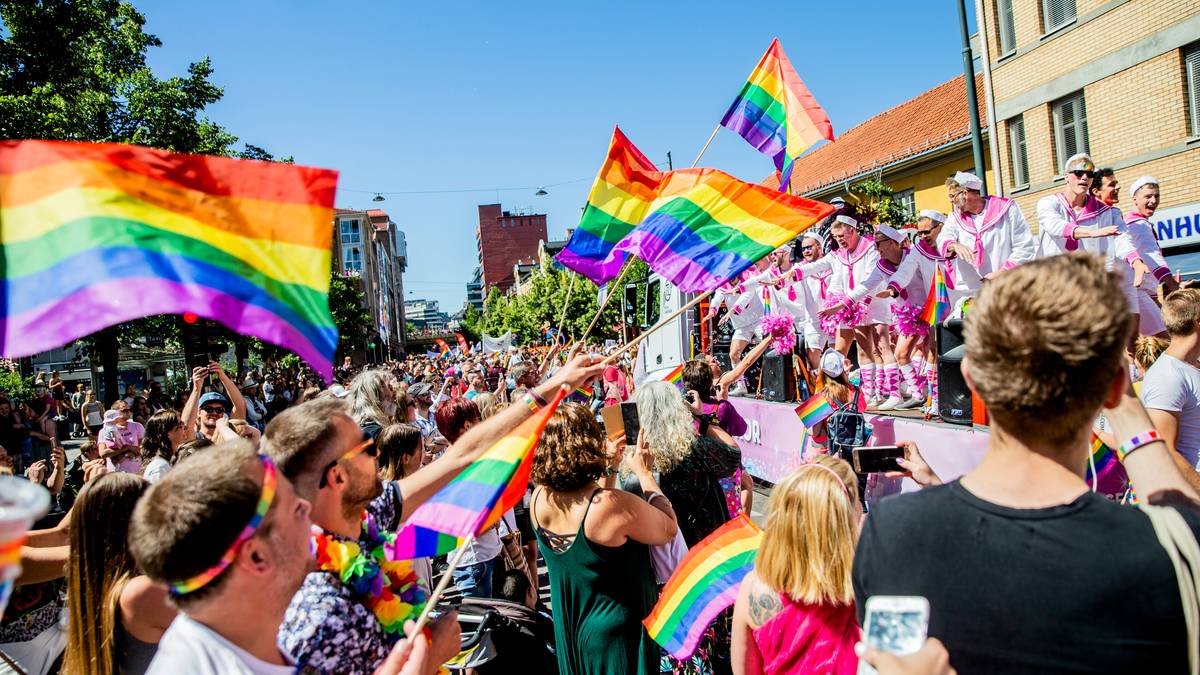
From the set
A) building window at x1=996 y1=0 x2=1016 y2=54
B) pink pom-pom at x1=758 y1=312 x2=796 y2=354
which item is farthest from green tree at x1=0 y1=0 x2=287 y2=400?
building window at x1=996 y1=0 x2=1016 y2=54

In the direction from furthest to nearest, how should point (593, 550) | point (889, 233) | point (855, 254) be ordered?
point (855, 254) → point (889, 233) → point (593, 550)

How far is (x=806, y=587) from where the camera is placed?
2.47 meters

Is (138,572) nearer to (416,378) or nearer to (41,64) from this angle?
(41,64)

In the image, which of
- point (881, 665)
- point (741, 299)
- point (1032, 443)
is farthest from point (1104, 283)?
point (741, 299)

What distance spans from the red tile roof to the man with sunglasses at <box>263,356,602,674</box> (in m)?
23.4

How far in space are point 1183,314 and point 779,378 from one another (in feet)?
20.5

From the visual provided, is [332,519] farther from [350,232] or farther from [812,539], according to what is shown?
[350,232]

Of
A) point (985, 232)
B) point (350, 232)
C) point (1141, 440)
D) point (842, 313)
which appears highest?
point (350, 232)

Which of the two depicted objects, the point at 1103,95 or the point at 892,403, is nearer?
the point at 892,403

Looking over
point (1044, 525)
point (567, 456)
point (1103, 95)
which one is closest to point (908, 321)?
point (567, 456)

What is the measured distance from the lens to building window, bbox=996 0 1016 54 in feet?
65.0

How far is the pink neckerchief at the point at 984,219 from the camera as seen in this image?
6707mm

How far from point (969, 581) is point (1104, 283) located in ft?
2.01

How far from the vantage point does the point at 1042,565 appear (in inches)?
58.8
